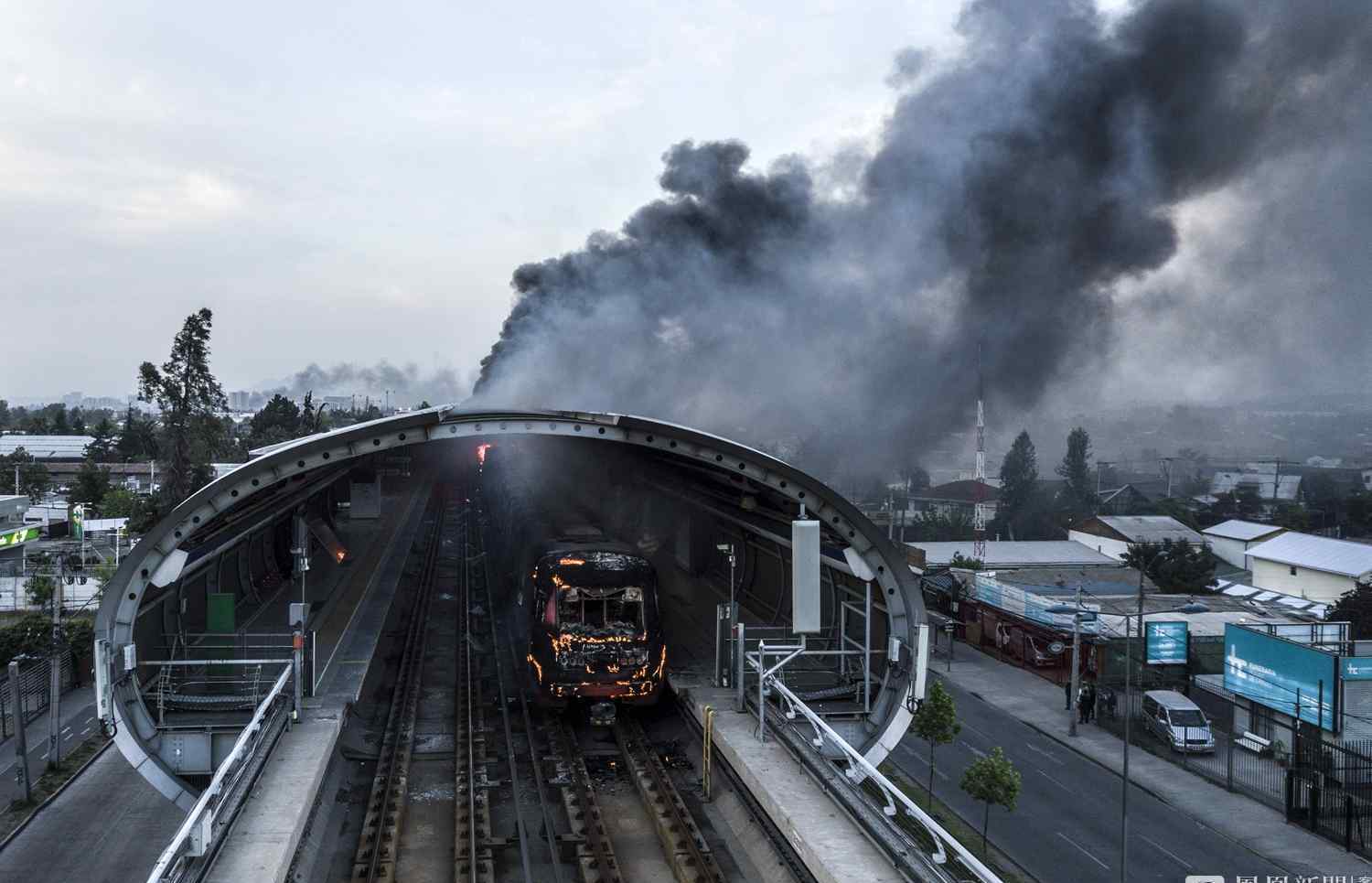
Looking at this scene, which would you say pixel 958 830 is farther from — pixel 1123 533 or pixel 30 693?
pixel 1123 533

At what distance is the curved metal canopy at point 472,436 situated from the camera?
1166 centimetres

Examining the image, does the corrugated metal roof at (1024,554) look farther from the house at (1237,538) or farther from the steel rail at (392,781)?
the steel rail at (392,781)

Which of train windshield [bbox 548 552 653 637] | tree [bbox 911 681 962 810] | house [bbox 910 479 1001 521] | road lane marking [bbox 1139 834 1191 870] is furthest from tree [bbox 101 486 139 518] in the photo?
house [bbox 910 479 1001 521]

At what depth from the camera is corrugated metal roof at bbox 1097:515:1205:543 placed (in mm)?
55625

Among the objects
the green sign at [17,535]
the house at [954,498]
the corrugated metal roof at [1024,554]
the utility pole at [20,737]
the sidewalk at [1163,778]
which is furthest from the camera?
the house at [954,498]

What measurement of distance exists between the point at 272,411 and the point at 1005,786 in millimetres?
87823

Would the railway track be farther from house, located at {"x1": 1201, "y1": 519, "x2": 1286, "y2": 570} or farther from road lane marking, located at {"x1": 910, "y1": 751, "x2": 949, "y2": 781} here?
house, located at {"x1": 1201, "y1": 519, "x2": 1286, "y2": 570}

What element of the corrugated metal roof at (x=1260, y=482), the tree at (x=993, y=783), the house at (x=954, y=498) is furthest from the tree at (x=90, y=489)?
the corrugated metal roof at (x=1260, y=482)

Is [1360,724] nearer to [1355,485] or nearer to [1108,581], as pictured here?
[1108,581]

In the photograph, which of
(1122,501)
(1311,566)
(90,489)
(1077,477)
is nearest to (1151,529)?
(1311,566)

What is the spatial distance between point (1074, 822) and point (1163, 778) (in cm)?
441

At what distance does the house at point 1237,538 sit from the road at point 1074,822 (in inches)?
1437

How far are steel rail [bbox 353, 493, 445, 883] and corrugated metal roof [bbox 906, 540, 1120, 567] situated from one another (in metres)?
33.6

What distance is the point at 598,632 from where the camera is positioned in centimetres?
1541
